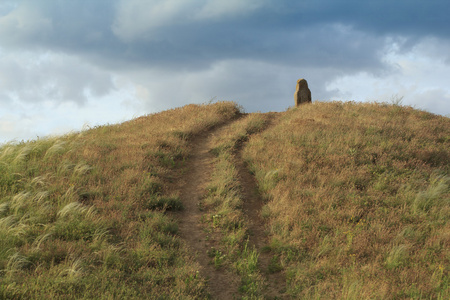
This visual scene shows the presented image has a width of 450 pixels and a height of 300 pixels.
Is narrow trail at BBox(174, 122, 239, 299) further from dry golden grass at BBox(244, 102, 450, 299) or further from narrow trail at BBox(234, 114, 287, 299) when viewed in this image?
dry golden grass at BBox(244, 102, 450, 299)

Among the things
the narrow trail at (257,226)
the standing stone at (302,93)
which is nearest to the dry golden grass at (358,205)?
the narrow trail at (257,226)

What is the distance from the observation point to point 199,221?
10445mm

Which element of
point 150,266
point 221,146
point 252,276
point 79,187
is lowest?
point 252,276

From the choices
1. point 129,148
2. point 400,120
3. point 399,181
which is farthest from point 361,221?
point 400,120

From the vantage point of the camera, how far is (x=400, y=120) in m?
19.5

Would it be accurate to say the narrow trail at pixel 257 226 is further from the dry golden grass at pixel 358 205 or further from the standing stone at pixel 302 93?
the standing stone at pixel 302 93

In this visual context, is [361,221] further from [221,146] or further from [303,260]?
[221,146]

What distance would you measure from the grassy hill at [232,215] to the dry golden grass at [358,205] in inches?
1.7

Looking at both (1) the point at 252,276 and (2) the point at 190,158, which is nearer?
(1) the point at 252,276

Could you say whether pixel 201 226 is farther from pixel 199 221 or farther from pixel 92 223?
pixel 92 223

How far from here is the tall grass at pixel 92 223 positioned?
6.70 meters

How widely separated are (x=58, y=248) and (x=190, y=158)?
27.4 feet

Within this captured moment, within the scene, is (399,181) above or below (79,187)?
below

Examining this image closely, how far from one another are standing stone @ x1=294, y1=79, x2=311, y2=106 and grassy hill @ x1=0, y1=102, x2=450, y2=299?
27.6ft
